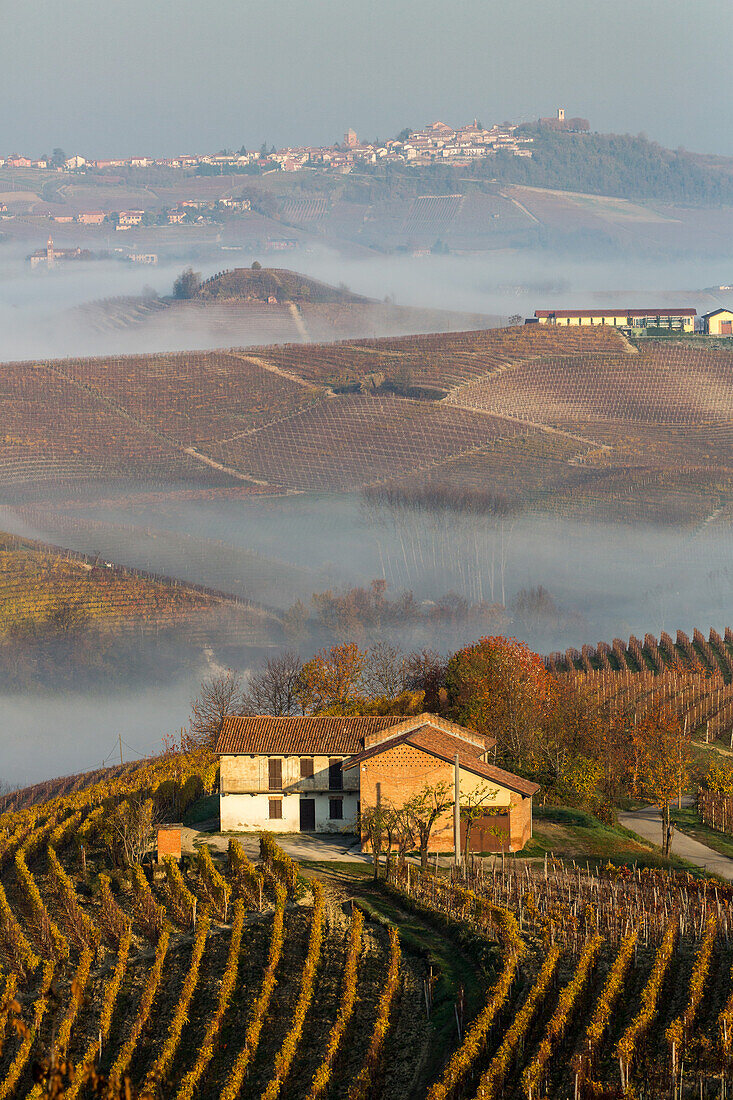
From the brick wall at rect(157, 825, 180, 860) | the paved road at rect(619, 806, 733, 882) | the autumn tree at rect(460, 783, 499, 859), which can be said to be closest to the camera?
the brick wall at rect(157, 825, 180, 860)

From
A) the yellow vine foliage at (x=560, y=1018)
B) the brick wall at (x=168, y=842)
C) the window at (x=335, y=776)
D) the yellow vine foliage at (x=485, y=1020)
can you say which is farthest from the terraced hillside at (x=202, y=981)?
the window at (x=335, y=776)

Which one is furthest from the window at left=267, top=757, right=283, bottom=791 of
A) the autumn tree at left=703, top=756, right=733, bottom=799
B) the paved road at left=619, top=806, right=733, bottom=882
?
the autumn tree at left=703, top=756, right=733, bottom=799

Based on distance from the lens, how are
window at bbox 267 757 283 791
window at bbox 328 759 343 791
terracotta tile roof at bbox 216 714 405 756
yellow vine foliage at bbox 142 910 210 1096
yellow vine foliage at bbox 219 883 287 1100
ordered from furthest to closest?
terracotta tile roof at bbox 216 714 405 756 < window at bbox 267 757 283 791 < window at bbox 328 759 343 791 < yellow vine foliage at bbox 142 910 210 1096 < yellow vine foliage at bbox 219 883 287 1100

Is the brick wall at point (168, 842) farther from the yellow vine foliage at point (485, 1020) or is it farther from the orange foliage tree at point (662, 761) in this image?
the orange foliage tree at point (662, 761)

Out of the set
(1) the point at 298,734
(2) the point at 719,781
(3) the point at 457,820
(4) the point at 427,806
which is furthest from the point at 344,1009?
(2) the point at 719,781

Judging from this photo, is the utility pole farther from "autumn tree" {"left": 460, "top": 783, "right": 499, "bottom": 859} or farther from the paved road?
the paved road
